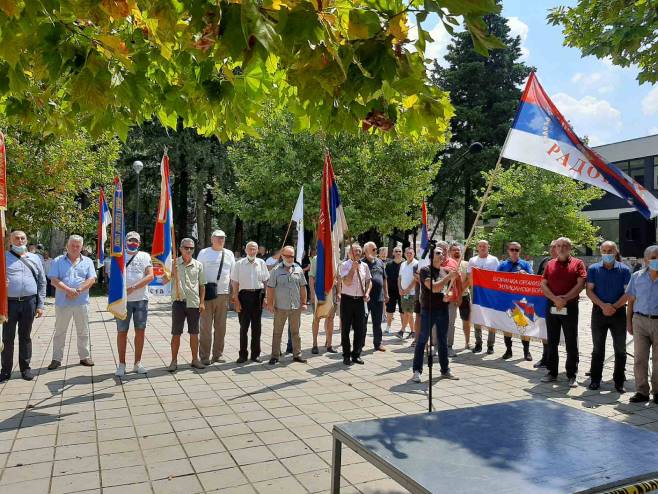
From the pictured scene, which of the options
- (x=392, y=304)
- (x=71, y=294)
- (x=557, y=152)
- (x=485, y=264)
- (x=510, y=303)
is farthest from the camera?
(x=392, y=304)

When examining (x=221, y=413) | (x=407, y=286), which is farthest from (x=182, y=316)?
(x=407, y=286)

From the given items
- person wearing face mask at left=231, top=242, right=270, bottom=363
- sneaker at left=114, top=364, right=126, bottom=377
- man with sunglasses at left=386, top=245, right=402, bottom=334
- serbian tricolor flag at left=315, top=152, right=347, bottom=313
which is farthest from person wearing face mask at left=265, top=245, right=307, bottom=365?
man with sunglasses at left=386, top=245, right=402, bottom=334

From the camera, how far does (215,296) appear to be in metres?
8.70

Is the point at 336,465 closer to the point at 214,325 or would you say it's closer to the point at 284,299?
the point at 284,299

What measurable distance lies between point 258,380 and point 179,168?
78.8 feet

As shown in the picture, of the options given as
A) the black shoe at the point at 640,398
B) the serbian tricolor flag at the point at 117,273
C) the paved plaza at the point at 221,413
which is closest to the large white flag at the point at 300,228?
the paved plaza at the point at 221,413

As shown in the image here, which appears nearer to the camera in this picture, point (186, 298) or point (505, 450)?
point (505, 450)

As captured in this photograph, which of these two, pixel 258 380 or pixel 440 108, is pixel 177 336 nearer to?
pixel 258 380

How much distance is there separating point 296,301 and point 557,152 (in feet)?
15.4

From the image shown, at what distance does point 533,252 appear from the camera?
2892 cm

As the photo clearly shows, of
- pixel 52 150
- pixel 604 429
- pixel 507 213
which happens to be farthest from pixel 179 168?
pixel 604 429

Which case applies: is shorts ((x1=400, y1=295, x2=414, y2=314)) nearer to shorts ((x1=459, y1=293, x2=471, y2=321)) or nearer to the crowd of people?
shorts ((x1=459, y1=293, x2=471, y2=321))

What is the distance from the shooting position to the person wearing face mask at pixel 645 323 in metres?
6.64

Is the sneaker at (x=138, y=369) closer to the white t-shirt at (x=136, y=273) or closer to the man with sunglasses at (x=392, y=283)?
the white t-shirt at (x=136, y=273)
